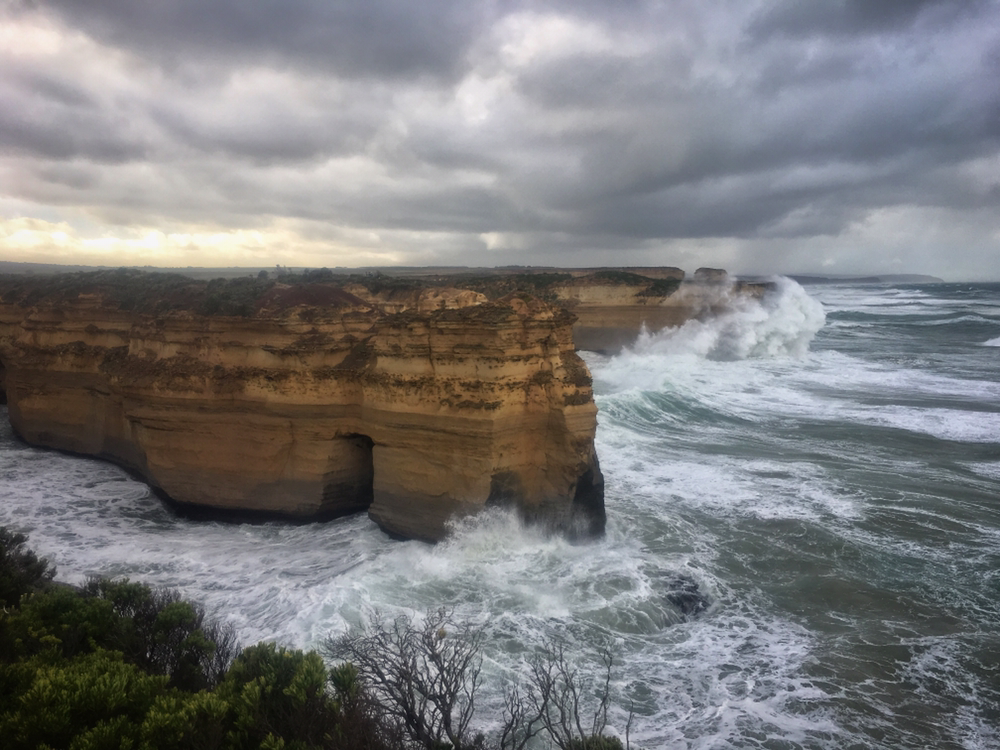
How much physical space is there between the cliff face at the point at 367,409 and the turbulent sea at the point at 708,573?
67cm

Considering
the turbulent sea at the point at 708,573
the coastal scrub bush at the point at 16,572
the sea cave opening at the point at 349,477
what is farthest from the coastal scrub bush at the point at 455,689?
the sea cave opening at the point at 349,477

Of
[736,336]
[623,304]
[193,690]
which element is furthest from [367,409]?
[736,336]

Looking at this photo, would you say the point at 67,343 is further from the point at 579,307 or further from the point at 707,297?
the point at 707,297

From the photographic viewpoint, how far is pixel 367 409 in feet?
39.4

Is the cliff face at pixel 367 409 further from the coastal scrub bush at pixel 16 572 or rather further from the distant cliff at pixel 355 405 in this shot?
the coastal scrub bush at pixel 16 572

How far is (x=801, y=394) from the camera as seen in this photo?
26.8m

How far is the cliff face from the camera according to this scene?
11.1 meters

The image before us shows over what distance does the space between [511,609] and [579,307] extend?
35.9 m

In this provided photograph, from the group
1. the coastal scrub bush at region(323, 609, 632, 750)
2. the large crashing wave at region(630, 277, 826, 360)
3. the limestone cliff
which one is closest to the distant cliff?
the coastal scrub bush at region(323, 609, 632, 750)

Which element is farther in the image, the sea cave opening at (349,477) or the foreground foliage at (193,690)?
the sea cave opening at (349,477)

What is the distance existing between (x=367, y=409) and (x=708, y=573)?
22.4 feet

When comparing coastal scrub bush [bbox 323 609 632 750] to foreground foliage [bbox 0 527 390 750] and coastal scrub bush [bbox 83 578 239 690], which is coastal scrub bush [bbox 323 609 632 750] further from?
coastal scrub bush [bbox 83 578 239 690]

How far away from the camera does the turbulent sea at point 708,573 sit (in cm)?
737

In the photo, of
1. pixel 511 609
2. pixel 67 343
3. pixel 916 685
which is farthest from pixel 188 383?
pixel 916 685
